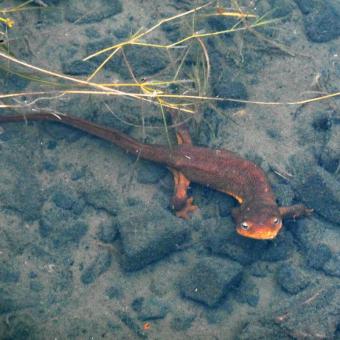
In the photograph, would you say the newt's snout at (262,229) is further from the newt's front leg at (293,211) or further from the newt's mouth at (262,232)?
the newt's front leg at (293,211)

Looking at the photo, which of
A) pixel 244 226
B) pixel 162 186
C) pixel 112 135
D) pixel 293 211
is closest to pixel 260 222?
pixel 244 226

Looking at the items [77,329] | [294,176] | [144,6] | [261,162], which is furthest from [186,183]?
[144,6]

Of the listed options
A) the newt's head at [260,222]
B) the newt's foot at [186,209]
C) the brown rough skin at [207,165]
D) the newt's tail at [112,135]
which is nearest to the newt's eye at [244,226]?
the newt's head at [260,222]

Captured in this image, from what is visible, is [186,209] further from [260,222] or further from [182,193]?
[260,222]

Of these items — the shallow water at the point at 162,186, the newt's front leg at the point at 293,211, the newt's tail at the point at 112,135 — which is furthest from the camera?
the newt's tail at the point at 112,135

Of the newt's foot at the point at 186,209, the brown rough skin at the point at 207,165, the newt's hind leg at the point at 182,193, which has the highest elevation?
the brown rough skin at the point at 207,165

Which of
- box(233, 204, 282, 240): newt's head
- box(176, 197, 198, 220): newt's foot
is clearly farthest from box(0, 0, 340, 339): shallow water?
box(233, 204, 282, 240): newt's head
